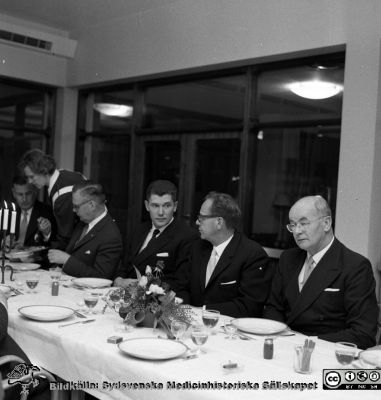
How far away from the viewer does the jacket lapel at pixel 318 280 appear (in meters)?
3.00

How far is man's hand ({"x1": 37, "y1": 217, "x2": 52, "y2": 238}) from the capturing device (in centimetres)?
512

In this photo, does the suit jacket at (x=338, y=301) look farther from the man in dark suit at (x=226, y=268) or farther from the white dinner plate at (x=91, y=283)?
the white dinner plate at (x=91, y=283)

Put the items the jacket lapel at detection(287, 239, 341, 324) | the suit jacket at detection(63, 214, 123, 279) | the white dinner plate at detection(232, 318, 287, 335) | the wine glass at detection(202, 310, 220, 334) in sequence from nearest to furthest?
the wine glass at detection(202, 310, 220, 334) < the white dinner plate at detection(232, 318, 287, 335) < the jacket lapel at detection(287, 239, 341, 324) < the suit jacket at detection(63, 214, 123, 279)

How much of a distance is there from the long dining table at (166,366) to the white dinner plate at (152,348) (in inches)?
1.0

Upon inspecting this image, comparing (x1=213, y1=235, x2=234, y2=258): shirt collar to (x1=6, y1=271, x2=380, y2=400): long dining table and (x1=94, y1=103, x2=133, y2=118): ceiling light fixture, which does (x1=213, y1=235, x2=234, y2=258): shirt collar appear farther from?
(x1=94, y1=103, x2=133, y2=118): ceiling light fixture

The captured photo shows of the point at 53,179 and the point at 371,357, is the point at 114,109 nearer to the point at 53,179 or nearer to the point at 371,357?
the point at 53,179

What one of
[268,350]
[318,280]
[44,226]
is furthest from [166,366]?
[44,226]

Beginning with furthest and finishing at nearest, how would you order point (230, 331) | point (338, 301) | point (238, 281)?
point (238, 281) → point (338, 301) → point (230, 331)

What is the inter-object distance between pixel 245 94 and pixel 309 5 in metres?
1.11

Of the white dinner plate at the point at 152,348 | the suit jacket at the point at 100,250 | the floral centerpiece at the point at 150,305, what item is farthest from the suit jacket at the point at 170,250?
the white dinner plate at the point at 152,348

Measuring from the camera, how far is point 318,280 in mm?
3014

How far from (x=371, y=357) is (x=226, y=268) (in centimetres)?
143

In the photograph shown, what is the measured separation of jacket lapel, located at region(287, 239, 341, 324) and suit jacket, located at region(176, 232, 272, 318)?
0.42 m

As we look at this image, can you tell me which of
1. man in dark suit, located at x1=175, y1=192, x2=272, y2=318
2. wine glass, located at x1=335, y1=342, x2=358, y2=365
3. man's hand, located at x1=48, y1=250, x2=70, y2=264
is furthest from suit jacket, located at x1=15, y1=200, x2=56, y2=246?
wine glass, located at x1=335, y1=342, x2=358, y2=365
